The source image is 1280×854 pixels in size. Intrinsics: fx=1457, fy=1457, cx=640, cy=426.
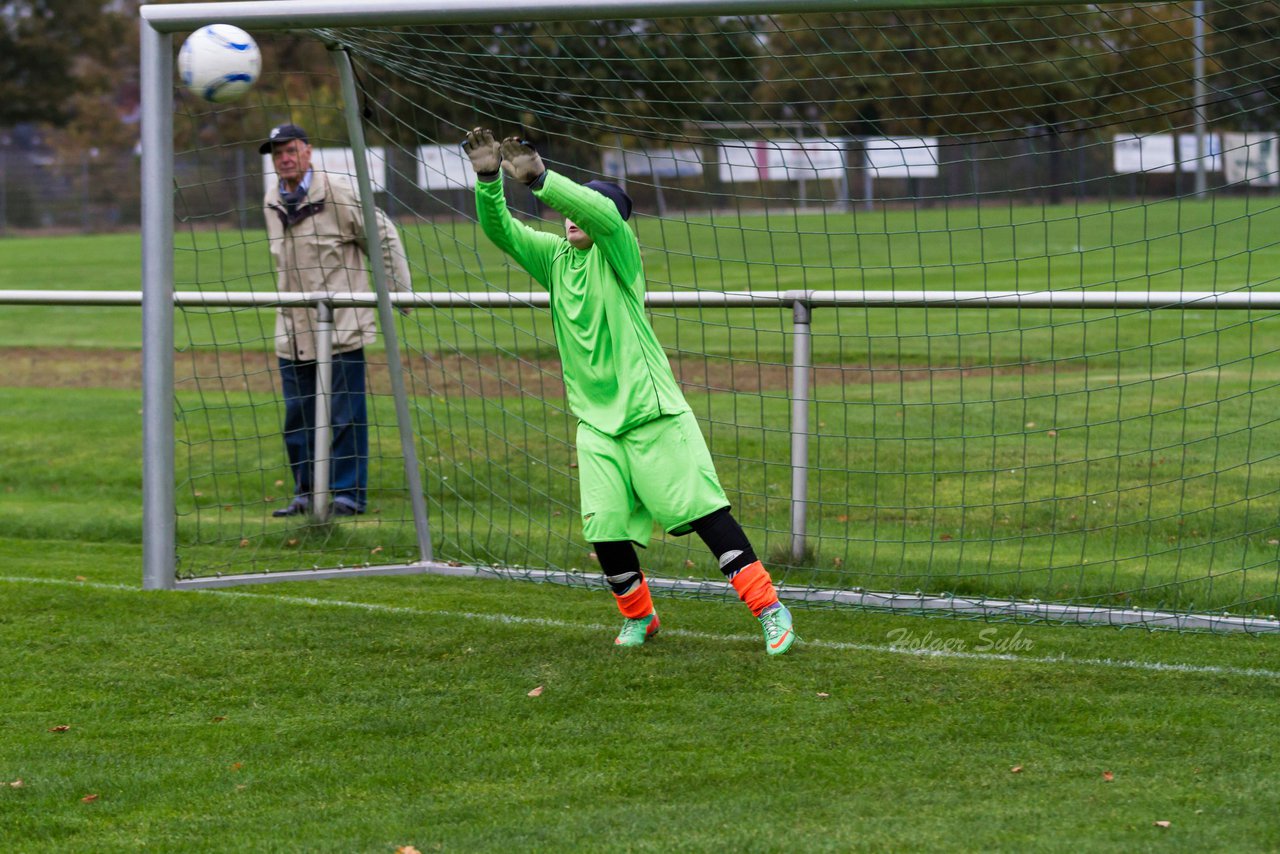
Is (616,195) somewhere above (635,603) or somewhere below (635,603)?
above

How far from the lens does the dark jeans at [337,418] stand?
27.1ft

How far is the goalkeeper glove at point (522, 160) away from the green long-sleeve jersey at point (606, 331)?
26 cm

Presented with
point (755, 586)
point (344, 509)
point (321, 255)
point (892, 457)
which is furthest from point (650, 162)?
point (755, 586)

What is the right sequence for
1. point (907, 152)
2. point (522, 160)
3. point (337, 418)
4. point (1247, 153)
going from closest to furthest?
point (522, 160) < point (1247, 153) < point (907, 152) < point (337, 418)

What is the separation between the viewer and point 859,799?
4008 millimetres

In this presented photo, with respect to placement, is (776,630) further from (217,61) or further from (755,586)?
(217,61)

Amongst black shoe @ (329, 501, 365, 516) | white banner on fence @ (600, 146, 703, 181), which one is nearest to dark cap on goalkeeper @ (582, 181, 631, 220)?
white banner on fence @ (600, 146, 703, 181)

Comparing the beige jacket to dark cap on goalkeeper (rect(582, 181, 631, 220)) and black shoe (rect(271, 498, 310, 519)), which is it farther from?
dark cap on goalkeeper (rect(582, 181, 631, 220))

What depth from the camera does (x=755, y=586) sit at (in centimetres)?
539

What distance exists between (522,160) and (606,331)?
713 mm

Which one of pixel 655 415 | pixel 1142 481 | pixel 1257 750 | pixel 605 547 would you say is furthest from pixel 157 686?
pixel 1142 481

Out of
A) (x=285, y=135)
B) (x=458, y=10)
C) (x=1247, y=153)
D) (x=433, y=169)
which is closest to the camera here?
(x=458, y=10)

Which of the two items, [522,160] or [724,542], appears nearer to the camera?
[522,160]

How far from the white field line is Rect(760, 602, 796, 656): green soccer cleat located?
22 cm
